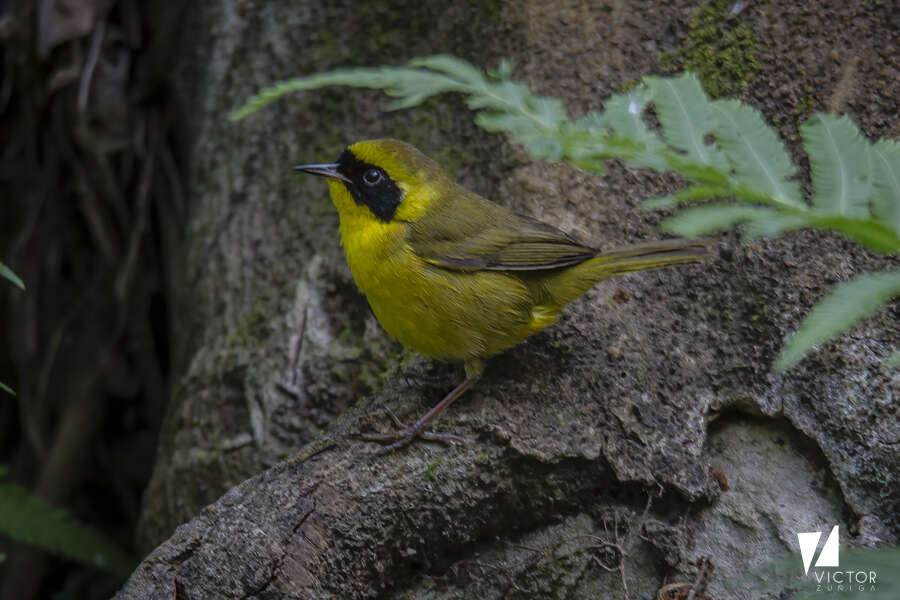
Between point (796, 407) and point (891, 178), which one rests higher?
point (891, 178)

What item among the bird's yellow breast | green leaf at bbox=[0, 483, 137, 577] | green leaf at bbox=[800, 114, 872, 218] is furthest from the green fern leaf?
green leaf at bbox=[0, 483, 137, 577]

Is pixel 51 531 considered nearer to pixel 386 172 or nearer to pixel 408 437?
pixel 408 437

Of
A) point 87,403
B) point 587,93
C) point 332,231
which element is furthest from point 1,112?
point 587,93

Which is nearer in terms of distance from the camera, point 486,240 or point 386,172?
point 486,240

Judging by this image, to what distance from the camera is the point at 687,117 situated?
5.84ft

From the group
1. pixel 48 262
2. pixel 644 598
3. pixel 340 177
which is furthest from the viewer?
pixel 48 262

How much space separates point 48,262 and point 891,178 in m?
4.60

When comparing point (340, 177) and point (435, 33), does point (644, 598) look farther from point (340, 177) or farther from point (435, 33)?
point (435, 33)

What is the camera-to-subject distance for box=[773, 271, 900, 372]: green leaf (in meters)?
1.33

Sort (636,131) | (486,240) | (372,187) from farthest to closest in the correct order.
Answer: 1. (372,187)
2. (486,240)
3. (636,131)

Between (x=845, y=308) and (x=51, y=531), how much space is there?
12.4 ft

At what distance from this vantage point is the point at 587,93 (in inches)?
145

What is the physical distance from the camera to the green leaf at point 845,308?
4.38 ft

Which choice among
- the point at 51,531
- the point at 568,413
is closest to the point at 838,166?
the point at 568,413
